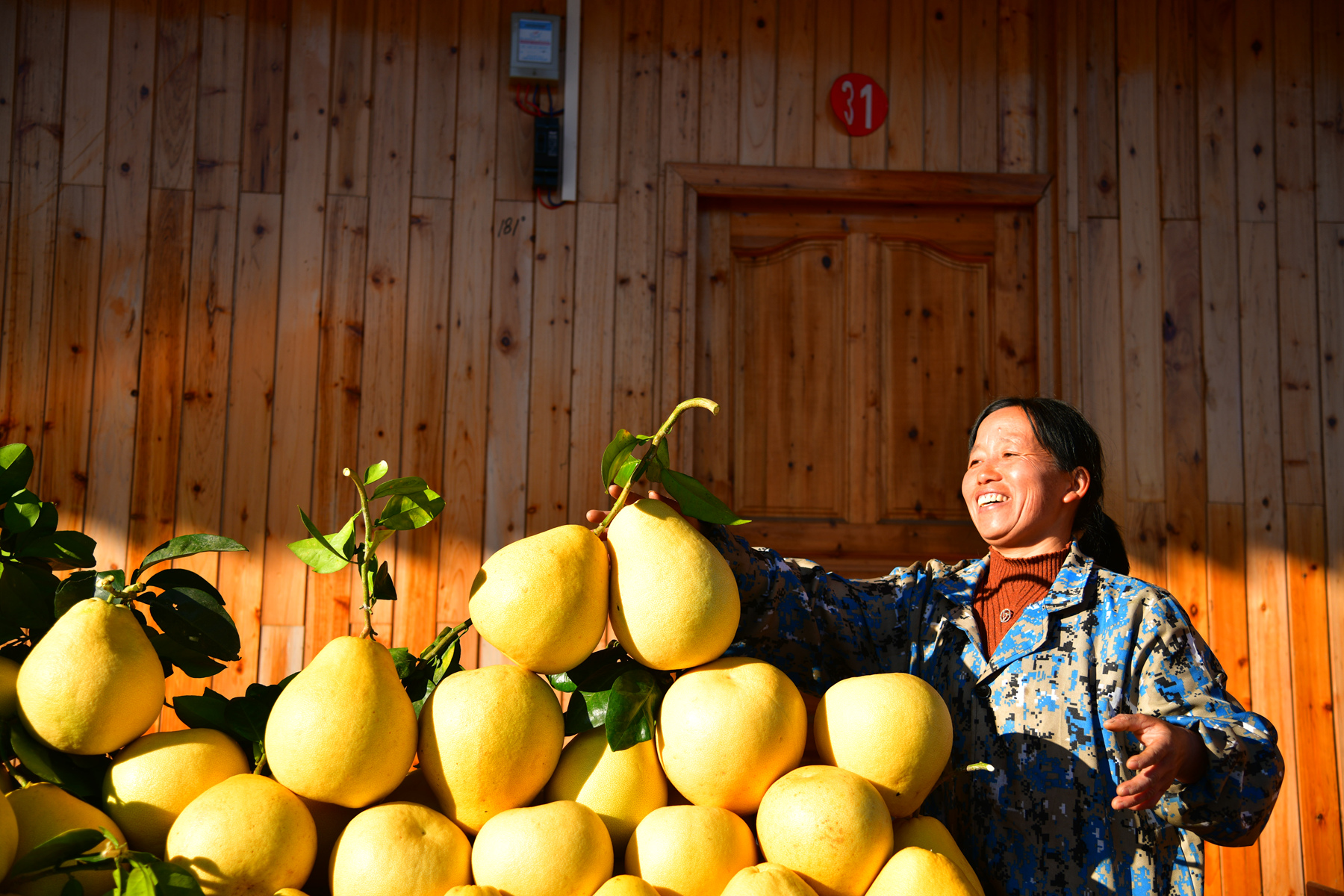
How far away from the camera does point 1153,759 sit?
3.89 ft

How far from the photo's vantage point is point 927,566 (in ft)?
6.02

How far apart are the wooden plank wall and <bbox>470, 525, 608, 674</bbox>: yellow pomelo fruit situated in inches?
82.5

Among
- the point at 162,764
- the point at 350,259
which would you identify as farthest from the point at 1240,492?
the point at 162,764

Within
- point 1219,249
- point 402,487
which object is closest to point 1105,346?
point 1219,249

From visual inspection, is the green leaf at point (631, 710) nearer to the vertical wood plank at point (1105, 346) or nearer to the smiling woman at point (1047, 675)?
the smiling woman at point (1047, 675)

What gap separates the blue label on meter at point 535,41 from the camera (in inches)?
129

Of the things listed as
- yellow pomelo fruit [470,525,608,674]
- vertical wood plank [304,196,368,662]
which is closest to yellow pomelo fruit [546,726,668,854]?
yellow pomelo fruit [470,525,608,674]

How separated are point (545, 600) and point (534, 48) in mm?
2704

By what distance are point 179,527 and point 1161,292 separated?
137 inches

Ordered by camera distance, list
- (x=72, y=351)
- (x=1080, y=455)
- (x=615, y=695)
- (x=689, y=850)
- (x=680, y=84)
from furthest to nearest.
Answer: (x=680, y=84) < (x=72, y=351) < (x=1080, y=455) < (x=615, y=695) < (x=689, y=850)

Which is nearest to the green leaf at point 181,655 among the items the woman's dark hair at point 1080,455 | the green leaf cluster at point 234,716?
the green leaf cluster at point 234,716

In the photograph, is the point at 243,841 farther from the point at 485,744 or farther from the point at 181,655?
the point at 181,655

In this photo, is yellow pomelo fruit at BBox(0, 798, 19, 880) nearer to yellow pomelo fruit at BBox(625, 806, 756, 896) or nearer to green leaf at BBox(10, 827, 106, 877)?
green leaf at BBox(10, 827, 106, 877)

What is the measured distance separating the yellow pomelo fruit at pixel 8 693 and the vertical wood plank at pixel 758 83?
2814mm
